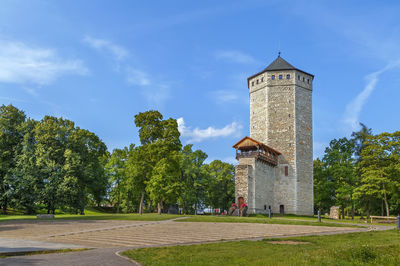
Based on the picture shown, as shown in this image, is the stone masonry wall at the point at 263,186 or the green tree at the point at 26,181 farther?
the stone masonry wall at the point at 263,186

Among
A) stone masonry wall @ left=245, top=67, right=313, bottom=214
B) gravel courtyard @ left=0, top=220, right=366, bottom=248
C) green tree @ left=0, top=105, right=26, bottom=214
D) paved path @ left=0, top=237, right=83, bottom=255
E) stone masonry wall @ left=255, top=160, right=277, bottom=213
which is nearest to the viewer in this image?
paved path @ left=0, top=237, right=83, bottom=255

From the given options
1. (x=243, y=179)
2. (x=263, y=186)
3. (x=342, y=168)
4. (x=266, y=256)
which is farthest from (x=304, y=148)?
(x=266, y=256)

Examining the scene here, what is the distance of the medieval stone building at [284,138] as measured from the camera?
158 ft

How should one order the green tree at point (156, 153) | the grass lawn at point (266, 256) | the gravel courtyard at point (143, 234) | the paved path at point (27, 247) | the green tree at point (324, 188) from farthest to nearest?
the green tree at point (324, 188)
the green tree at point (156, 153)
the gravel courtyard at point (143, 234)
the paved path at point (27, 247)
the grass lawn at point (266, 256)

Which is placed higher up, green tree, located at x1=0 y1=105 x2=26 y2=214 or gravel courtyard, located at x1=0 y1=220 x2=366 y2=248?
green tree, located at x1=0 y1=105 x2=26 y2=214

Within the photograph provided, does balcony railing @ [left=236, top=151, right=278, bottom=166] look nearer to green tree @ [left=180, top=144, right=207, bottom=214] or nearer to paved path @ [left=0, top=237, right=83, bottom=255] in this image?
green tree @ [left=180, top=144, right=207, bottom=214]

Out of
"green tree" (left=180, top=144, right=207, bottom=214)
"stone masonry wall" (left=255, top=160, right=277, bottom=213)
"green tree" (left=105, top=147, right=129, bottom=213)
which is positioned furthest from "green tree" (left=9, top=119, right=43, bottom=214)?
"stone masonry wall" (left=255, top=160, right=277, bottom=213)

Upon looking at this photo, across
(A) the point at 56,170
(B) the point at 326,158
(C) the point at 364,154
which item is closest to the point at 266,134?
(B) the point at 326,158

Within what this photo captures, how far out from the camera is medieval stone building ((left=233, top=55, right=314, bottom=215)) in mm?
48031

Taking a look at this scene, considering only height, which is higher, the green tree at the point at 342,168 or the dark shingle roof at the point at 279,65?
the dark shingle roof at the point at 279,65

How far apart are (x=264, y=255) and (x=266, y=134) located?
42.5 m

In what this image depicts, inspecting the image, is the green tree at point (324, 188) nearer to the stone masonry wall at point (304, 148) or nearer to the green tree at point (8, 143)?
the stone masonry wall at point (304, 148)

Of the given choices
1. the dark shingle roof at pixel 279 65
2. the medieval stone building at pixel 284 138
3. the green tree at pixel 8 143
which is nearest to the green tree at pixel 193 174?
the medieval stone building at pixel 284 138

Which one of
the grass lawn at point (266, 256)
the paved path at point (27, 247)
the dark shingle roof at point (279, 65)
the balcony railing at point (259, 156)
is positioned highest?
the dark shingle roof at point (279, 65)
